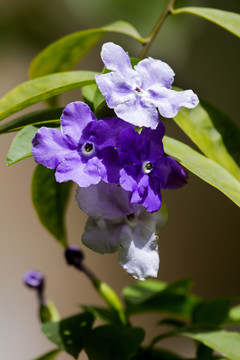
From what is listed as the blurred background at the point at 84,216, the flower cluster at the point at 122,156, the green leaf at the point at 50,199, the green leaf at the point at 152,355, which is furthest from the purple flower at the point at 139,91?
the blurred background at the point at 84,216

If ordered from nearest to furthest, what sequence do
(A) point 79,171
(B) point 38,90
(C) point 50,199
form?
(A) point 79,171, (B) point 38,90, (C) point 50,199

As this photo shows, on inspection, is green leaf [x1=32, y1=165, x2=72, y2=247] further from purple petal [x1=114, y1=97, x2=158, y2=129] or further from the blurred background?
the blurred background

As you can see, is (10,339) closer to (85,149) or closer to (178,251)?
(178,251)

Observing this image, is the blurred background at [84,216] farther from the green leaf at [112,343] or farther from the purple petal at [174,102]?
the purple petal at [174,102]

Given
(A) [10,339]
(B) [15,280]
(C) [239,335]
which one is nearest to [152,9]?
(B) [15,280]

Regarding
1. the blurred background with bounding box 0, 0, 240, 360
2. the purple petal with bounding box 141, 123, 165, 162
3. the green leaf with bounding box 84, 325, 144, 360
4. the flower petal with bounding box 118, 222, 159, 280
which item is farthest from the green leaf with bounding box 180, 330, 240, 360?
the blurred background with bounding box 0, 0, 240, 360

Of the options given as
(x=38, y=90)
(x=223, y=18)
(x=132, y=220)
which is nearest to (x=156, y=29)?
(x=223, y=18)

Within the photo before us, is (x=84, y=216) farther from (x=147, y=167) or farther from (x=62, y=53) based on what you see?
(x=147, y=167)
